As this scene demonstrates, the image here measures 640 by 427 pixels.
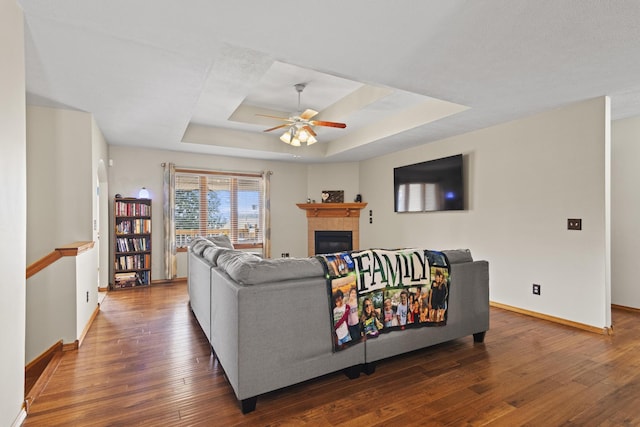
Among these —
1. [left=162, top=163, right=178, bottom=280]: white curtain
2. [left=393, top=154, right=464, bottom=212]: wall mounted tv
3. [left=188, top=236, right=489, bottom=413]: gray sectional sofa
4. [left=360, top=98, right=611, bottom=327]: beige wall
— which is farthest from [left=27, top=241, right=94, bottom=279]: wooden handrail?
[left=360, top=98, right=611, bottom=327]: beige wall

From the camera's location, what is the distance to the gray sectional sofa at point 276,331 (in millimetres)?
2000

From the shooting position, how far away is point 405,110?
4.76 m

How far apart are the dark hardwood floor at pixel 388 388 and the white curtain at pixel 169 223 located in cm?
264

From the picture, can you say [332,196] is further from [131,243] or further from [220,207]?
[131,243]

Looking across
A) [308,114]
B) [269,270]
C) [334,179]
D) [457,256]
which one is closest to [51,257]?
[269,270]

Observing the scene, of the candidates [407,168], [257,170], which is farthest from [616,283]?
[257,170]

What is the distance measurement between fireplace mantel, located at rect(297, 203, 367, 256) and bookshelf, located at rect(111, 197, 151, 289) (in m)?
3.09

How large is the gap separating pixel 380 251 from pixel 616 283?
150 inches

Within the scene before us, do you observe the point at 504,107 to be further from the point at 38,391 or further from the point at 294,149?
the point at 38,391

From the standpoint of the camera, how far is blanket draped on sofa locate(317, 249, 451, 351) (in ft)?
7.67

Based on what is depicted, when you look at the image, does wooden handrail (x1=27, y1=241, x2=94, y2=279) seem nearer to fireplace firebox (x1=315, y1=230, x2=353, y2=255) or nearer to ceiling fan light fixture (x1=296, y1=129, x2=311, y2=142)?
ceiling fan light fixture (x1=296, y1=129, x2=311, y2=142)

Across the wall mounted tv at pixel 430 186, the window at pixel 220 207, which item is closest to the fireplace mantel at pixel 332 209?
the window at pixel 220 207

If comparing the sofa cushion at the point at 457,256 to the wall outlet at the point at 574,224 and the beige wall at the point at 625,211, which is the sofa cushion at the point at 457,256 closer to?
the wall outlet at the point at 574,224

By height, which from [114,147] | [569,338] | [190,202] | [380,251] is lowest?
[569,338]
